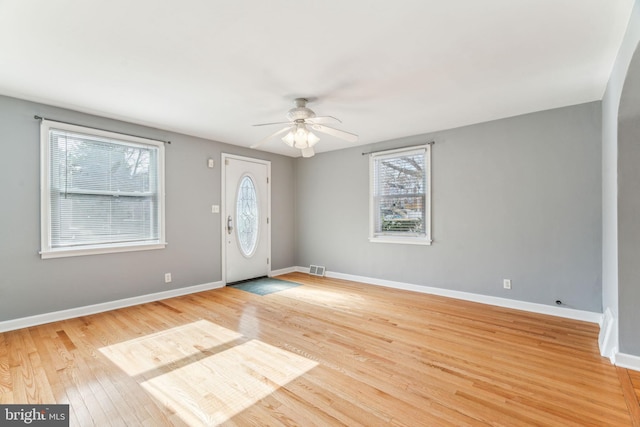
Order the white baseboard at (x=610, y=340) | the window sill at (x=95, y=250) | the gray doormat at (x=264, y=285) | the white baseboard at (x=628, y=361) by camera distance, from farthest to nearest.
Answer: the gray doormat at (x=264, y=285) < the window sill at (x=95, y=250) < the white baseboard at (x=610, y=340) < the white baseboard at (x=628, y=361)

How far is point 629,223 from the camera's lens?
2295 mm

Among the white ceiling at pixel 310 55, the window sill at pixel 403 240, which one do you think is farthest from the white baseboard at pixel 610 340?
the white ceiling at pixel 310 55

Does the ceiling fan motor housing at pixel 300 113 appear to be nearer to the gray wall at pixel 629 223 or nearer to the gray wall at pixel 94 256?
the gray wall at pixel 94 256

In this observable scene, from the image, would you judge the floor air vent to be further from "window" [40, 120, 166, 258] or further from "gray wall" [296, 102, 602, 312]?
"window" [40, 120, 166, 258]

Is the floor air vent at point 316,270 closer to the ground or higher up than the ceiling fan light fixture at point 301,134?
closer to the ground

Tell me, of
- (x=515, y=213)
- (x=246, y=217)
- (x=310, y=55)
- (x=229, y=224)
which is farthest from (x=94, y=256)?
(x=515, y=213)

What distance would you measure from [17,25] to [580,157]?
514 cm

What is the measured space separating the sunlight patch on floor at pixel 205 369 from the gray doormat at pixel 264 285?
5.18 feet

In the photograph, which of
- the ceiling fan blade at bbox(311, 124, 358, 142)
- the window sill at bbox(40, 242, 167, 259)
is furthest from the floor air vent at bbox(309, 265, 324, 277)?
the ceiling fan blade at bbox(311, 124, 358, 142)

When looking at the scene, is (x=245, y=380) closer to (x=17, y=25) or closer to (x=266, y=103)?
(x=266, y=103)

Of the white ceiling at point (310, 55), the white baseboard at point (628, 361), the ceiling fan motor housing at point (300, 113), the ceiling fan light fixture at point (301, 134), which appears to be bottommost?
the white baseboard at point (628, 361)

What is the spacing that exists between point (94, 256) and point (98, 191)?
0.80m

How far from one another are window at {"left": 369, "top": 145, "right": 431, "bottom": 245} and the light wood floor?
1.38 meters

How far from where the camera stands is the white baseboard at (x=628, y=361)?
2.23 metres
